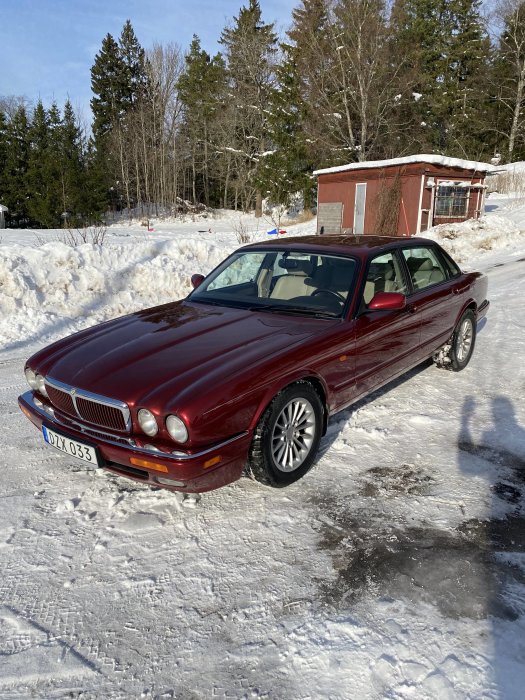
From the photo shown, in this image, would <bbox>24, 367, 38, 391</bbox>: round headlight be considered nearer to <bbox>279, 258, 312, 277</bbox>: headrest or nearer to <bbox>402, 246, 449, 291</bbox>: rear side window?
<bbox>279, 258, 312, 277</bbox>: headrest

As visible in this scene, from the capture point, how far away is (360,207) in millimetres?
22906

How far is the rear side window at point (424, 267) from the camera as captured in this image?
15.3 ft

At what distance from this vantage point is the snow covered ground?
1977mm

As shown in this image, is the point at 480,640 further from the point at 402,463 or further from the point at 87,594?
the point at 87,594

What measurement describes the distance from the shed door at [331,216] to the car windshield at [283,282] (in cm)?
1980

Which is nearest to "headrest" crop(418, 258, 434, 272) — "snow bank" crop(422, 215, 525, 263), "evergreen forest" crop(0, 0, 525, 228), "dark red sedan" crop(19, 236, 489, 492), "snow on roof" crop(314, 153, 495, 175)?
"dark red sedan" crop(19, 236, 489, 492)

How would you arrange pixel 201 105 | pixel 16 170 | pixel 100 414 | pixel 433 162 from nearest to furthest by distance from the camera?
pixel 100 414 < pixel 433 162 < pixel 16 170 < pixel 201 105

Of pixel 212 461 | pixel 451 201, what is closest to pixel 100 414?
pixel 212 461

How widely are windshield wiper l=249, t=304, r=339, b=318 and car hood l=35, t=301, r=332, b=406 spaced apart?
8 cm

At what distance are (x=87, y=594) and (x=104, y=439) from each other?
819 millimetres

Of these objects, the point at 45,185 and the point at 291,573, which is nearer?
the point at 291,573

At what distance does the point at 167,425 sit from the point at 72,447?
2.48 feet

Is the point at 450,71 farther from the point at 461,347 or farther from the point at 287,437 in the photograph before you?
the point at 287,437

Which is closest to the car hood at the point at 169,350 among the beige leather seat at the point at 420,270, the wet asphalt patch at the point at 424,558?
the wet asphalt patch at the point at 424,558
